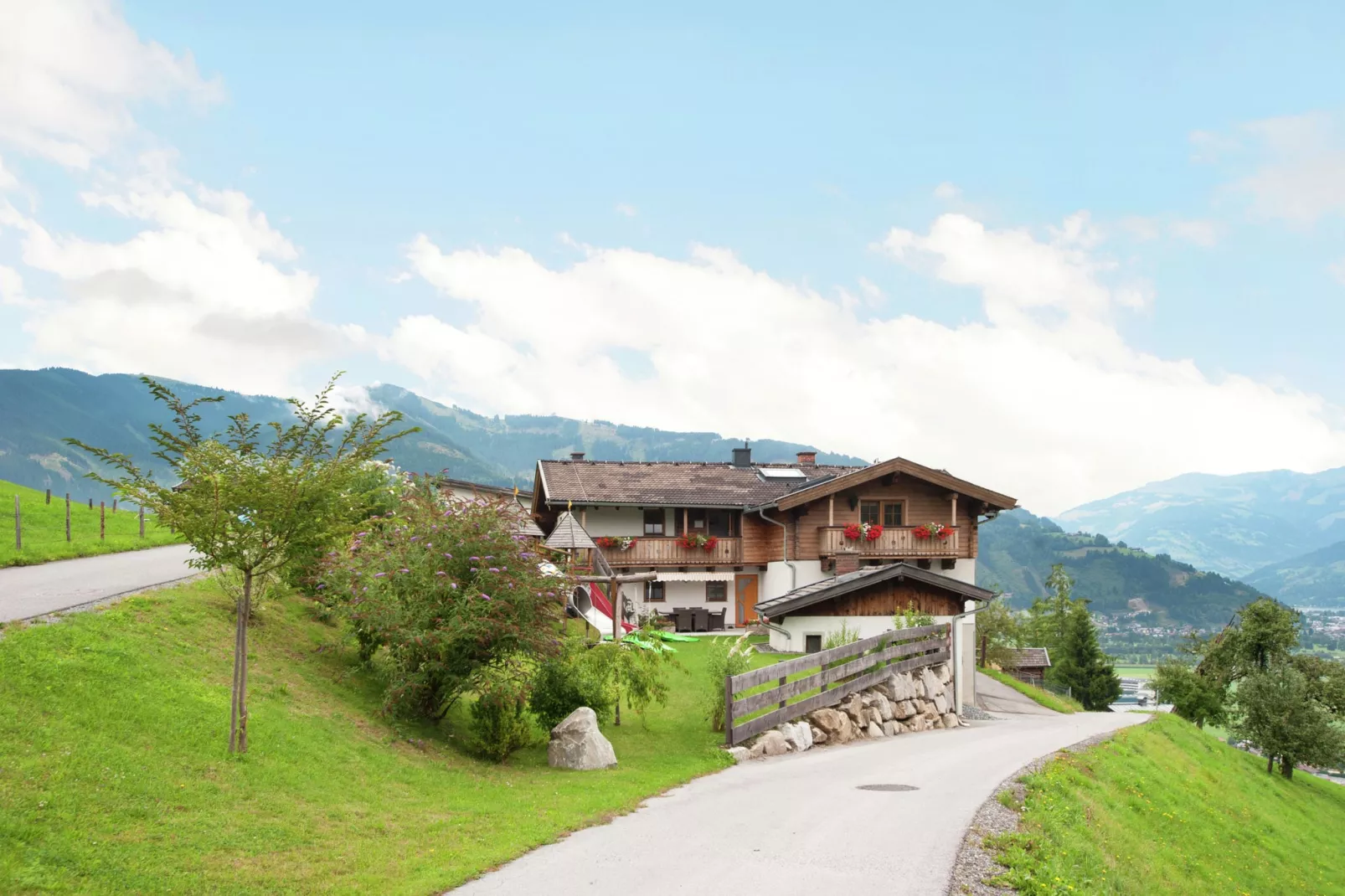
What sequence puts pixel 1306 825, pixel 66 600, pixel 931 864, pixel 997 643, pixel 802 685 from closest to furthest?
pixel 931 864 < pixel 66 600 < pixel 802 685 < pixel 1306 825 < pixel 997 643

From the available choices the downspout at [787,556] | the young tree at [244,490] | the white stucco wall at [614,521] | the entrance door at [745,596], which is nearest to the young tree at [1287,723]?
the downspout at [787,556]

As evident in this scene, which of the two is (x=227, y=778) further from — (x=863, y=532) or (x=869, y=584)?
(x=863, y=532)

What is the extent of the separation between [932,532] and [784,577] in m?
6.35

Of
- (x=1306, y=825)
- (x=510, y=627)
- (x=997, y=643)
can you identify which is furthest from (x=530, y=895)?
(x=997, y=643)

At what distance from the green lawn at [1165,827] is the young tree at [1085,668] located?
28.4 meters

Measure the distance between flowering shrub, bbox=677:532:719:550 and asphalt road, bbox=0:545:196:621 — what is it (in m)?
20.1

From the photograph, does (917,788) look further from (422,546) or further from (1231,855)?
(1231,855)

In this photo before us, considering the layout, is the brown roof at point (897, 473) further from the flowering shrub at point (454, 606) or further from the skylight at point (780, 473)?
the flowering shrub at point (454, 606)

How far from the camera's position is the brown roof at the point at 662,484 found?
40250mm

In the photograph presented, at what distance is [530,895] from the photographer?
338 inches

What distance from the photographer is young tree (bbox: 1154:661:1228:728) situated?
48719 millimetres

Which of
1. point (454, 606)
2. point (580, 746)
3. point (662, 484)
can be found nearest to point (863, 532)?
point (662, 484)

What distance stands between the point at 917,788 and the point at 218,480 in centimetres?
1075

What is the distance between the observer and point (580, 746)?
15.2 m
